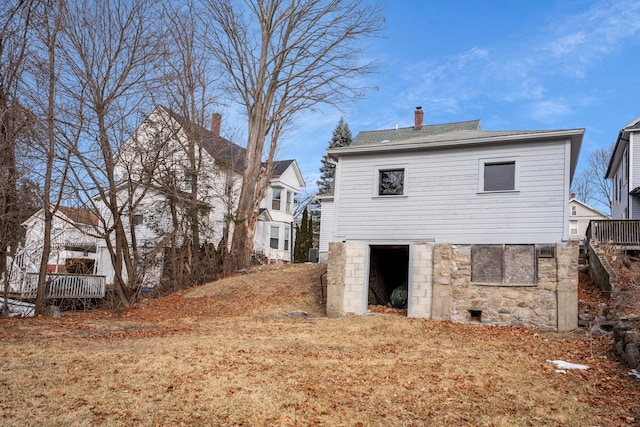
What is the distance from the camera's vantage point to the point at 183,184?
65.9ft

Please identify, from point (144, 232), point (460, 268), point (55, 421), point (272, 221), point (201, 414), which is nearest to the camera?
point (55, 421)

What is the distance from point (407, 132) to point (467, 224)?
Result: 14755 millimetres

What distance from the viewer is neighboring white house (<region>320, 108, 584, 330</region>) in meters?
12.1

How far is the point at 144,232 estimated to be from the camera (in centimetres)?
2506

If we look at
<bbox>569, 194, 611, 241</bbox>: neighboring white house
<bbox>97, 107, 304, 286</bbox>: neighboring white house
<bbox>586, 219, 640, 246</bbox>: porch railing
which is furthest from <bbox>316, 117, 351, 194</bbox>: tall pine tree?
<bbox>586, 219, 640, 246</bbox>: porch railing

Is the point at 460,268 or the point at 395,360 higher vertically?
the point at 460,268

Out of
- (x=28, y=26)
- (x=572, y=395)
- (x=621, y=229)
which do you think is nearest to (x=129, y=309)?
(x=28, y=26)

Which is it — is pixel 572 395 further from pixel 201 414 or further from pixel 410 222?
pixel 410 222

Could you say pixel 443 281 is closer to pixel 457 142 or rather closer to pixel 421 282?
pixel 421 282

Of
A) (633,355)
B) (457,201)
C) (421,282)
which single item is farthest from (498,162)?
(633,355)

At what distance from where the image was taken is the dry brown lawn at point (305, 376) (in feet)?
17.2

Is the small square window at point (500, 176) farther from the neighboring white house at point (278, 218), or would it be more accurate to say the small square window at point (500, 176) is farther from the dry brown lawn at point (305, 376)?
the neighboring white house at point (278, 218)

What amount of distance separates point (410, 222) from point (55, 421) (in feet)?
33.7

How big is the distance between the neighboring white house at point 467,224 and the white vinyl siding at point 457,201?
3 cm
